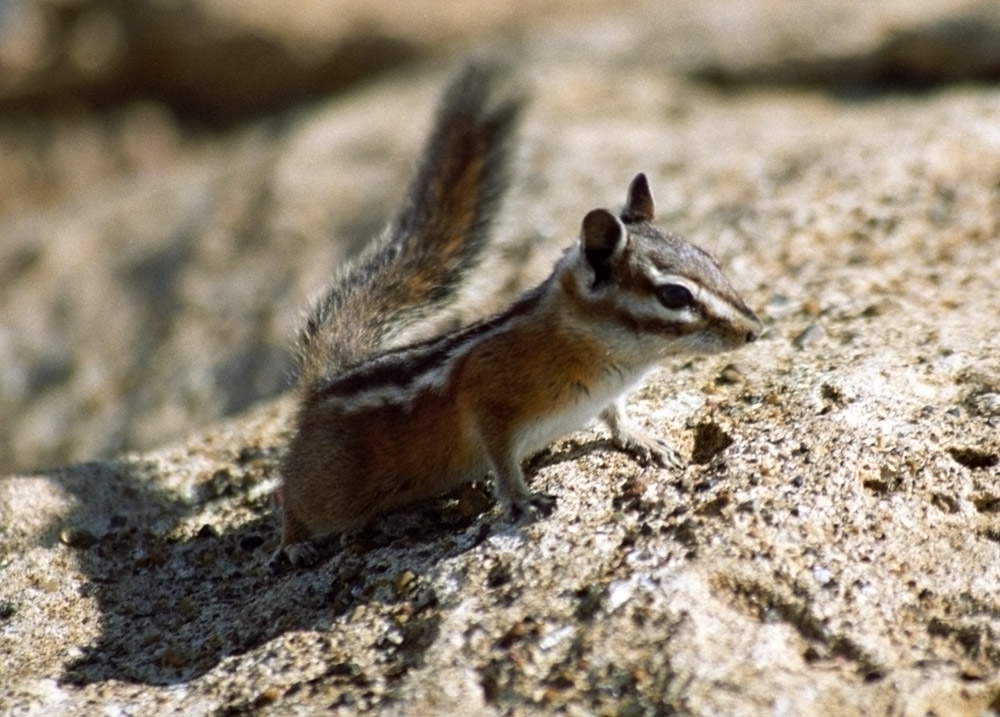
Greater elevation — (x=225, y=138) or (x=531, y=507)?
(x=531, y=507)

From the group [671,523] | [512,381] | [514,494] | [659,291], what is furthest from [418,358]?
[671,523]

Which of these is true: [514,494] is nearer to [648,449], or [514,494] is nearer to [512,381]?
[512,381]

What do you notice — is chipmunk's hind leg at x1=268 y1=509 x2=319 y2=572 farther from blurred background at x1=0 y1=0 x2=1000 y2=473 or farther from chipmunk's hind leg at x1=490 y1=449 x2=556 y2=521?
blurred background at x1=0 y1=0 x2=1000 y2=473

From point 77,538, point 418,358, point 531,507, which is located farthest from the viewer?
point 77,538

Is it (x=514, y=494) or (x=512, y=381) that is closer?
(x=514, y=494)

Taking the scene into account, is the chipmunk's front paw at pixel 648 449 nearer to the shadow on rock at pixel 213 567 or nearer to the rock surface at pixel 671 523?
the rock surface at pixel 671 523

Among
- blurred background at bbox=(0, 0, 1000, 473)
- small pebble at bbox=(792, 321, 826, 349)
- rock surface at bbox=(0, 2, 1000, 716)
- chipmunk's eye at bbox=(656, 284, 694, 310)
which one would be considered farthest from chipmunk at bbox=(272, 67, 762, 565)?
blurred background at bbox=(0, 0, 1000, 473)

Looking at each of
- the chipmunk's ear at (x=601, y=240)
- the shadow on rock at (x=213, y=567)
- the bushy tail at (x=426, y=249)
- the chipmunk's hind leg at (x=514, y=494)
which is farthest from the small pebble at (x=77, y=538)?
the chipmunk's ear at (x=601, y=240)
